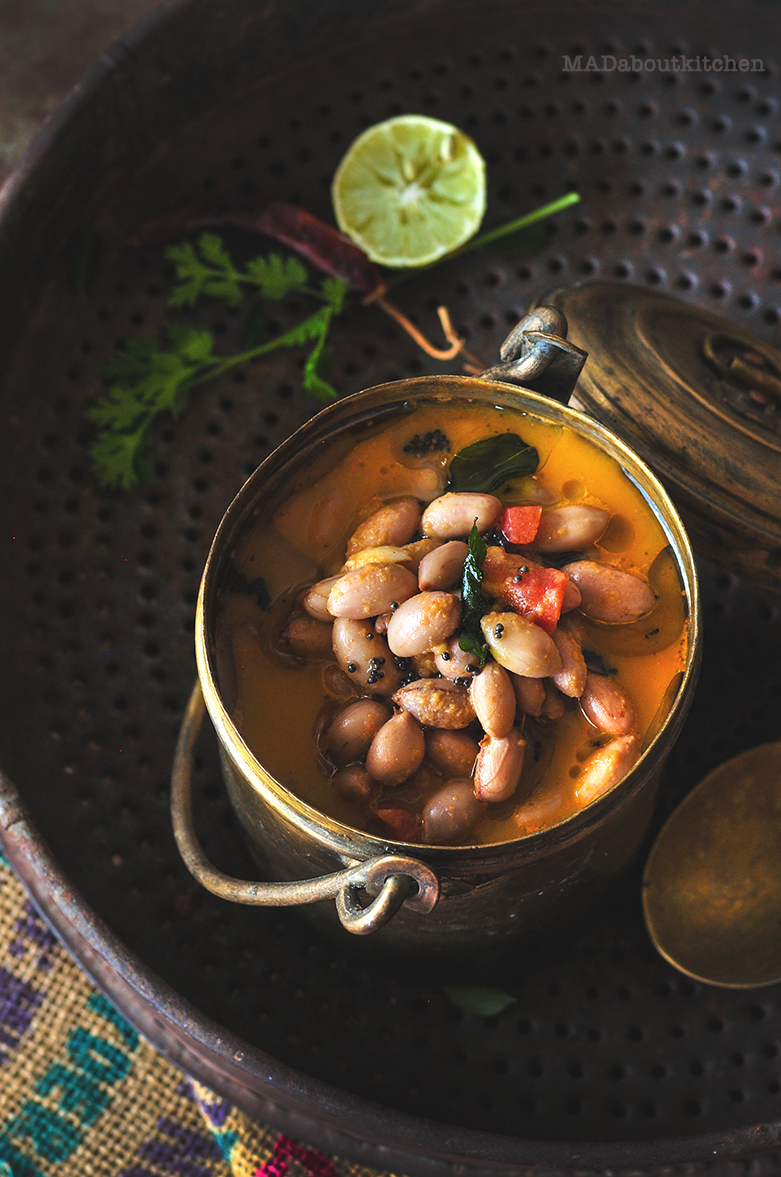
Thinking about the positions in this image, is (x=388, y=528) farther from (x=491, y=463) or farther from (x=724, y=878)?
(x=724, y=878)

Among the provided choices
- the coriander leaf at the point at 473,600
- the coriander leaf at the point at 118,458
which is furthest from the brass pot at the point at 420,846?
the coriander leaf at the point at 118,458

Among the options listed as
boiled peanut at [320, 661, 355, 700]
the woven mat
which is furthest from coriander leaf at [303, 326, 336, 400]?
the woven mat

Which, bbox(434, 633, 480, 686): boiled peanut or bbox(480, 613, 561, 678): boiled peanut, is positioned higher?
bbox(480, 613, 561, 678): boiled peanut

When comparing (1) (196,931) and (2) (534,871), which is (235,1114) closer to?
(1) (196,931)

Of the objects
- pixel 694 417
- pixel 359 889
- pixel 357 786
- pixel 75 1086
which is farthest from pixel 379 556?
pixel 75 1086

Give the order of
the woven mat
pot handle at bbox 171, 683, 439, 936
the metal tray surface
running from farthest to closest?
1. the woven mat
2. the metal tray surface
3. pot handle at bbox 171, 683, 439, 936

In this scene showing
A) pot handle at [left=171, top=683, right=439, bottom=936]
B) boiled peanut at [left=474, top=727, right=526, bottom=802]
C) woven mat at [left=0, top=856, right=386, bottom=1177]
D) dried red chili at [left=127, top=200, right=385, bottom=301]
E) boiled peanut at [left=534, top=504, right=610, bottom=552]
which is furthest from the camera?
dried red chili at [left=127, top=200, right=385, bottom=301]

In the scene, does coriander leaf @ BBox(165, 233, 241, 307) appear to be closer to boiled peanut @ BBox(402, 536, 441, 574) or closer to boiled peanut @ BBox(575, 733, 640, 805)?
boiled peanut @ BBox(402, 536, 441, 574)

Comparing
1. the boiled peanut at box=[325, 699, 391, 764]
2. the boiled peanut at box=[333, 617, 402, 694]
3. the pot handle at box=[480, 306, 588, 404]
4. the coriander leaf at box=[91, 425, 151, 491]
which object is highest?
the pot handle at box=[480, 306, 588, 404]
